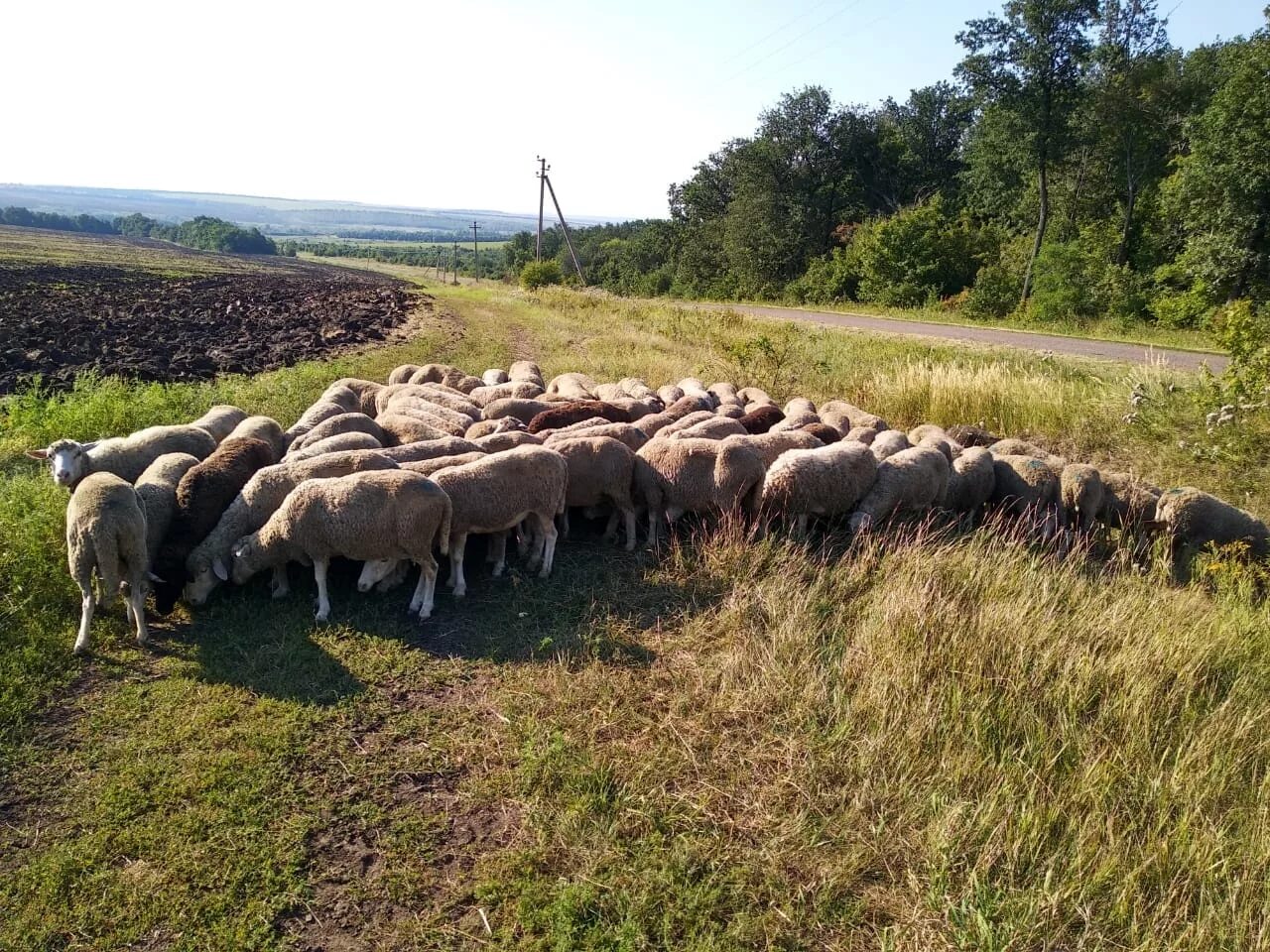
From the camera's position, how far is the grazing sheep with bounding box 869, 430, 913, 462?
30.6ft

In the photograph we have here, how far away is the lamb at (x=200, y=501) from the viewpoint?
252 inches

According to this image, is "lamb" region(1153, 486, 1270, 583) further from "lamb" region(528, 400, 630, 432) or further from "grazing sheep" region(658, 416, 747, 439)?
"lamb" region(528, 400, 630, 432)

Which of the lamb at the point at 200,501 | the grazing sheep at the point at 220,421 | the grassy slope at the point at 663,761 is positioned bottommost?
the grassy slope at the point at 663,761

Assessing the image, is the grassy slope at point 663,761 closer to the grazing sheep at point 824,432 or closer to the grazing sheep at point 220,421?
the grazing sheep at point 220,421

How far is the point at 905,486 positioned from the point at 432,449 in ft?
18.3

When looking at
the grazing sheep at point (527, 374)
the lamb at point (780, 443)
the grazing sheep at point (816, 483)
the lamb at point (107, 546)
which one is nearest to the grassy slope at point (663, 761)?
the lamb at point (107, 546)

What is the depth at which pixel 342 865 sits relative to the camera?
3.90 meters

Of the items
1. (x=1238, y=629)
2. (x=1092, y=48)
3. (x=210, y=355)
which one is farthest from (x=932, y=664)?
(x=1092, y=48)

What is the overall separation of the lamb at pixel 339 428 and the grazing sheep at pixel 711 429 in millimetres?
3769

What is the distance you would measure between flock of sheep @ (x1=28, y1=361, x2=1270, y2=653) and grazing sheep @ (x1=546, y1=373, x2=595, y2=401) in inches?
48.8

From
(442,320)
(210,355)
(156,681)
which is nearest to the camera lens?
(156,681)

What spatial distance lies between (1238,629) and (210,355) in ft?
74.9

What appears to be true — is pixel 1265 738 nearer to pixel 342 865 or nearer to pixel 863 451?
pixel 863 451

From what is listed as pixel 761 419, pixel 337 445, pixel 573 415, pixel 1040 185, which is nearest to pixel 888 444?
pixel 761 419
